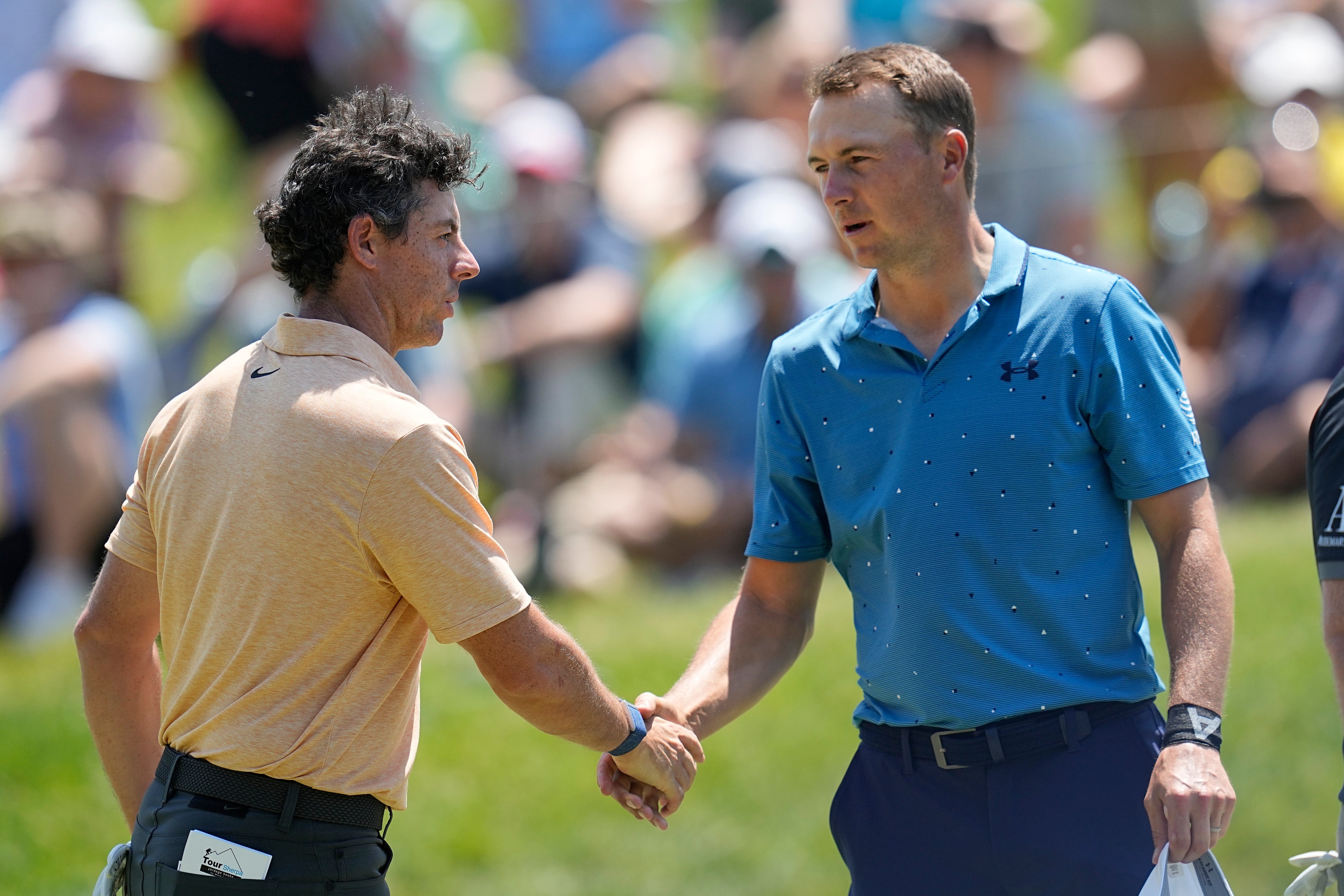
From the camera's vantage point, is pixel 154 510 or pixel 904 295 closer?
pixel 154 510

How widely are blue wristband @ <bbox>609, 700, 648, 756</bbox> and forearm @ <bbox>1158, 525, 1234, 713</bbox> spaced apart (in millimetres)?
1123

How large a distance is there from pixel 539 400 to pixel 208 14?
139 inches

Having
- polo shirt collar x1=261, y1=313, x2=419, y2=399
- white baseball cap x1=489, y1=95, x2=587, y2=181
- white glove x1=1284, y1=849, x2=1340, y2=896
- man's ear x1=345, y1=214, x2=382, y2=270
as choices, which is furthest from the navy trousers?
white baseball cap x1=489, y1=95, x2=587, y2=181

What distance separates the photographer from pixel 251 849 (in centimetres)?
287

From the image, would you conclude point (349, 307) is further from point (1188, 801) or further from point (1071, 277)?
point (1188, 801)

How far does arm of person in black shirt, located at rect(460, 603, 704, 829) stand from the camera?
3.00m

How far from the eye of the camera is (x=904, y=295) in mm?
3383

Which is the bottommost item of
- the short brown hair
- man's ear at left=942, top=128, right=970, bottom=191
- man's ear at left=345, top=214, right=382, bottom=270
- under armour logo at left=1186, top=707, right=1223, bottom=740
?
under armour logo at left=1186, top=707, right=1223, bottom=740

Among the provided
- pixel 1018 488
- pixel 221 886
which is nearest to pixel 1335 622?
pixel 1018 488

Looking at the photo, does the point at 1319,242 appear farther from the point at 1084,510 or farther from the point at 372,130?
the point at 372,130

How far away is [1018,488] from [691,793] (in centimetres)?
348

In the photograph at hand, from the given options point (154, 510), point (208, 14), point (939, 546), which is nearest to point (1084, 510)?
point (939, 546)

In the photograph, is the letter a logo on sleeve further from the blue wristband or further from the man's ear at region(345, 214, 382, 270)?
the man's ear at region(345, 214, 382, 270)

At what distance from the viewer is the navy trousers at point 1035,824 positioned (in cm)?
310
